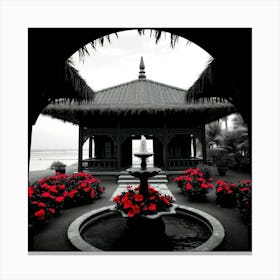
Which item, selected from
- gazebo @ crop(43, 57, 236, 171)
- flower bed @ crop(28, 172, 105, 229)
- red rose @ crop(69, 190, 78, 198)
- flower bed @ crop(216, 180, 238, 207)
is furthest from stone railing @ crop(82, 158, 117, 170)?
flower bed @ crop(216, 180, 238, 207)

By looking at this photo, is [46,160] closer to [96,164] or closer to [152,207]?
[96,164]

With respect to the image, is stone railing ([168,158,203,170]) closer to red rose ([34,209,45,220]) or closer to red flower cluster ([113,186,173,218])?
red flower cluster ([113,186,173,218])

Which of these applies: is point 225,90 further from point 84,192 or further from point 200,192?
point 84,192

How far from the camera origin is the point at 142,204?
141 inches

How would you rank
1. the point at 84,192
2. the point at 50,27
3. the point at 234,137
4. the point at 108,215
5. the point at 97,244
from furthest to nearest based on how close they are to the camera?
the point at 234,137 < the point at 84,192 < the point at 108,215 < the point at 97,244 < the point at 50,27

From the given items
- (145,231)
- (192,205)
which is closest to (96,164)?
(192,205)

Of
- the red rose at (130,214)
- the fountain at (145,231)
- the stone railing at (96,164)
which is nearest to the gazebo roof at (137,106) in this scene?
the stone railing at (96,164)

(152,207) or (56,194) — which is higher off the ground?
(152,207)

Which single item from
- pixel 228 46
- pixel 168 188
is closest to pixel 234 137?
pixel 168 188

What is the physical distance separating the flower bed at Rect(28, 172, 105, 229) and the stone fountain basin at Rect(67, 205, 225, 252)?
2.22ft

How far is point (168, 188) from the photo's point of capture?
816 centimetres

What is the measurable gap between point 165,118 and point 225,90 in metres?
6.84

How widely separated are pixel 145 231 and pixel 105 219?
1618mm

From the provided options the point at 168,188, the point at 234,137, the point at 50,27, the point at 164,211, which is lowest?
the point at 168,188
